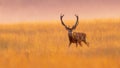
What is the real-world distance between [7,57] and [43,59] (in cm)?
116

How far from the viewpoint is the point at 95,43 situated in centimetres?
1558

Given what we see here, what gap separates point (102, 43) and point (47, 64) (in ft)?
18.8

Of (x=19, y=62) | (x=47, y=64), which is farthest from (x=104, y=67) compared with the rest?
(x=19, y=62)

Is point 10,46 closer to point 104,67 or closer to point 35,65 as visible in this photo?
point 35,65

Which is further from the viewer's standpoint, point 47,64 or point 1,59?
point 1,59

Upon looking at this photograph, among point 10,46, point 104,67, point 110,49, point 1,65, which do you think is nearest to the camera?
point 104,67

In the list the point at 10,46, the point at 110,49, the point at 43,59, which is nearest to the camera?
the point at 43,59

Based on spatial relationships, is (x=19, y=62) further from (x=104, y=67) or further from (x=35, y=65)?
(x=104, y=67)

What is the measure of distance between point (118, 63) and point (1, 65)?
288cm

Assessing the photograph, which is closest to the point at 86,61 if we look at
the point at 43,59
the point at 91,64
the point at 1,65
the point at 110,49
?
the point at 91,64

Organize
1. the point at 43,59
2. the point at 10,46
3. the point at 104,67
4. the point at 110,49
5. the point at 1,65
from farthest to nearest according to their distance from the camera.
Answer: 1. the point at 10,46
2. the point at 110,49
3. the point at 43,59
4. the point at 1,65
5. the point at 104,67

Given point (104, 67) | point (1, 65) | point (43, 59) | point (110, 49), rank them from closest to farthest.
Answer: point (104, 67)
point (1, 65)
point (43, 59)
point (110, 49)

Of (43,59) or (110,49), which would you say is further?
(110,49)

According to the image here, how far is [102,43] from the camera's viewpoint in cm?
1549
